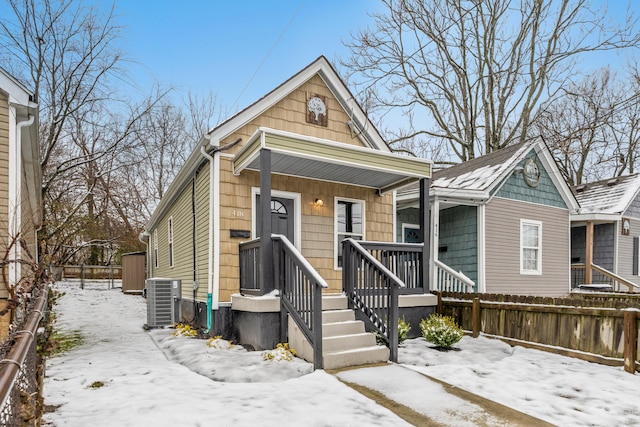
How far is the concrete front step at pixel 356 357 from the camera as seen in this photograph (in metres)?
5.10

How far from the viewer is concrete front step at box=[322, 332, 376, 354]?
5312 mm

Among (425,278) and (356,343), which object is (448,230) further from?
(356,343)

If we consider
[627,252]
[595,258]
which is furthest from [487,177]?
[627,252]

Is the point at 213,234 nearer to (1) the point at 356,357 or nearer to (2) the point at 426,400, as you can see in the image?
(1) the point at 356,357

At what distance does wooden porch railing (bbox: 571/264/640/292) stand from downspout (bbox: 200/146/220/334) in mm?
12632

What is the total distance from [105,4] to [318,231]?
12767mm

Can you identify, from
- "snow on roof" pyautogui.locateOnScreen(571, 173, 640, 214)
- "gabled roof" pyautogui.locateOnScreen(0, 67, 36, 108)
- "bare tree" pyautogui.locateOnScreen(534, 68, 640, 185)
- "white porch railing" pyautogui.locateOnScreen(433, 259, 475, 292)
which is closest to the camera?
"gabled roof" pyautogui.locateOnScreen(0, 67, 36, 108)

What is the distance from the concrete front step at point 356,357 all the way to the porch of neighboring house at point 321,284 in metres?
0.01

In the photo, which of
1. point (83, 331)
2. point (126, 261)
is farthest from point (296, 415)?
point (126, 261)

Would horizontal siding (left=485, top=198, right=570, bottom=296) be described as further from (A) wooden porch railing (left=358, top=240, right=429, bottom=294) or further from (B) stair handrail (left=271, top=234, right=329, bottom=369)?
(B) stair handrail (left=271, top=234, right=329, bottom=369)

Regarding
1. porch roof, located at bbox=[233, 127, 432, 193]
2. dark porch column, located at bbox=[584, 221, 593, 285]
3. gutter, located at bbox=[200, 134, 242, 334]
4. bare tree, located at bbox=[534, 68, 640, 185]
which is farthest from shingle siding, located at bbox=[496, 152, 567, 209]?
bare tree, located at bbox=[534, 68, 640, 185]

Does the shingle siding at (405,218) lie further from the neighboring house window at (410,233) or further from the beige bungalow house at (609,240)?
the beige bungalow house at (609,240)

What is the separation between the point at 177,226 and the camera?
10578 mm

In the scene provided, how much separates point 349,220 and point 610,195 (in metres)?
12.3
